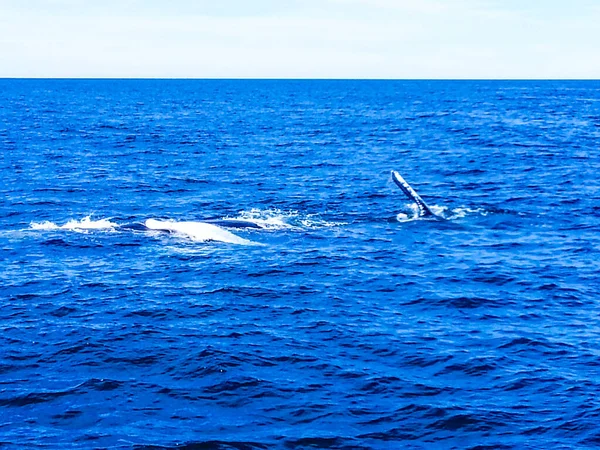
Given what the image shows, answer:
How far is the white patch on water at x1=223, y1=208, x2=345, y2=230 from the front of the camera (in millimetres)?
40094

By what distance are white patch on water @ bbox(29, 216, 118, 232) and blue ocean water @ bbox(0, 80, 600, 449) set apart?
0.77ft

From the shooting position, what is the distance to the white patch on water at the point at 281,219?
40.1 metres

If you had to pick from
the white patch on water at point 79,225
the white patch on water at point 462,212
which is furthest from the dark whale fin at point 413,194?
the white patch on water at point 79,225

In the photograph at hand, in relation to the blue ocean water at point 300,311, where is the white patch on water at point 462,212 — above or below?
above

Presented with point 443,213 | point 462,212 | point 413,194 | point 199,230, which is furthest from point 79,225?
point 462,212

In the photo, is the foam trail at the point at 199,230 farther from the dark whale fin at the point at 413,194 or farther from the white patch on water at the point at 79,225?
the dark whale fin at the point at 413,194

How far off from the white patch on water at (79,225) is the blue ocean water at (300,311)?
234 millimetres

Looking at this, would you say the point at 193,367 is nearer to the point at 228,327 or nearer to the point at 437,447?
the point at 228,327

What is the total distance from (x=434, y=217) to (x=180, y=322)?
21172 mm

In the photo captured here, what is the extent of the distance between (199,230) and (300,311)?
12.7 metres

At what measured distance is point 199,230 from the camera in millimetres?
37594

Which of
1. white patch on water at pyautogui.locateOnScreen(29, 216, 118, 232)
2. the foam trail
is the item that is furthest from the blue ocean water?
white patch on water at pyautogui.locateOnScreen(29, 216, 118, 232)

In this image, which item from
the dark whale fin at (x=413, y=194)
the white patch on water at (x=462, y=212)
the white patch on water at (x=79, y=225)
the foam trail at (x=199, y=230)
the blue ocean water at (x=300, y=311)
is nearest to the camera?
the blue ocean water at (x=300, y=311)

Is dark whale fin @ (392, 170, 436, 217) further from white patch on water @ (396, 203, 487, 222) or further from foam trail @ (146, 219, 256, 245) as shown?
foam trail @ (146, 219, 256, 245)
